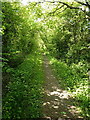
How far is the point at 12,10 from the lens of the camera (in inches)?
402

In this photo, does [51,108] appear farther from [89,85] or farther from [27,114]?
[89,85]

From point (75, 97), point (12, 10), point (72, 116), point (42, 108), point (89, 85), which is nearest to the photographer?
point (72, 116)

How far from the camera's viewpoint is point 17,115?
15.9 feet

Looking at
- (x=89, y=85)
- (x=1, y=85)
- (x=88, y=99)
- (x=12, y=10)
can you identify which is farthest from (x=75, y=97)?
(x=12, y=10)

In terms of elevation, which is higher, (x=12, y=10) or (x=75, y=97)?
(x=12, y=10)

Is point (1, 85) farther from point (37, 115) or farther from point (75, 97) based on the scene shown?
point (75, 97)

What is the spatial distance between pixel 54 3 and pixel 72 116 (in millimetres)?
7267

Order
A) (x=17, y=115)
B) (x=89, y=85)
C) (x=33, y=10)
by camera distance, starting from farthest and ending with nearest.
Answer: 1. (x=89, y=85)
2. (x=33, y=10)
3. (x=17, y=115)

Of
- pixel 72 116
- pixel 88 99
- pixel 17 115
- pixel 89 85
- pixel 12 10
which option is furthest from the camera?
pixel 12 10

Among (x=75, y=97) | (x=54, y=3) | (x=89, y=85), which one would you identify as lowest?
(x=75, y=97)

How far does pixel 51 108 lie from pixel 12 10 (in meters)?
8.67

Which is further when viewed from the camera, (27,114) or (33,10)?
(33,10)

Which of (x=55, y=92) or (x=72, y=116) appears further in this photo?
(x=55, y=92)

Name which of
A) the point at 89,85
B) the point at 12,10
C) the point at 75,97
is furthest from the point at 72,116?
the point at 12,10
